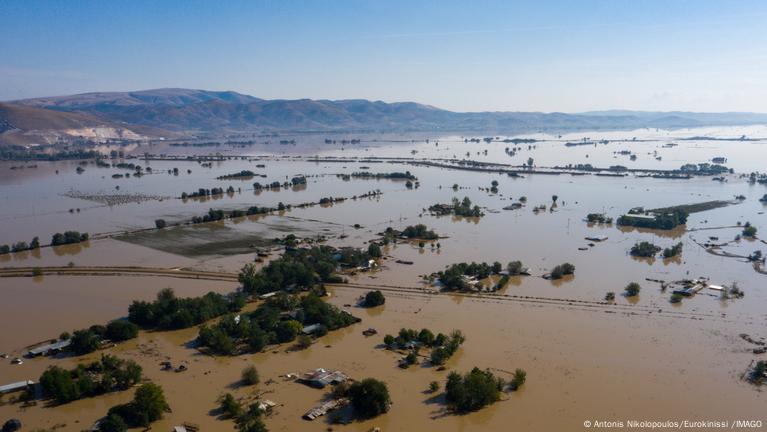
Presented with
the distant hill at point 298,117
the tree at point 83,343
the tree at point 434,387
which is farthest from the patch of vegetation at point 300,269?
the distant hill at point 298,117

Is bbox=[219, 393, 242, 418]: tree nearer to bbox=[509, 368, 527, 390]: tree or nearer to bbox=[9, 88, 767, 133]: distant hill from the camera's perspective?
bbox=[509, 368, 527, 390]: tree

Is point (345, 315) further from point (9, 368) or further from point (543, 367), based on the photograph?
point (9, 368)

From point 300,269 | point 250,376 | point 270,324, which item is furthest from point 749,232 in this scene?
point 250,376

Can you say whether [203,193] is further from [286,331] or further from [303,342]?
[303,342]

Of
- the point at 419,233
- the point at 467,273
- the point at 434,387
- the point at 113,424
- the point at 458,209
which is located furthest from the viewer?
the point at 458,209

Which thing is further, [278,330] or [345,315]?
[345,315]

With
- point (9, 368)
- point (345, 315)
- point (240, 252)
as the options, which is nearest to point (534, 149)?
point (240, 252)

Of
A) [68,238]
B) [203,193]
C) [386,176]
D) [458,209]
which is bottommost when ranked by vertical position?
[68,238]
